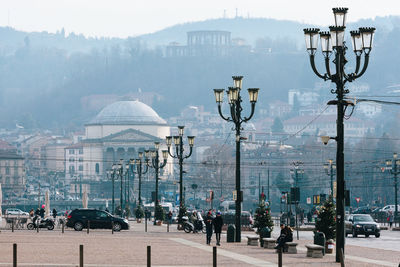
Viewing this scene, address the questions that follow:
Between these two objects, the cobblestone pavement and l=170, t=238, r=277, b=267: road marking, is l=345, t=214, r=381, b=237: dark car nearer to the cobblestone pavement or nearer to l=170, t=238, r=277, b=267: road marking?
the cobblestone pavement

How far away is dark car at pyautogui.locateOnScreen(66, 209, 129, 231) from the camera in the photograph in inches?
2731

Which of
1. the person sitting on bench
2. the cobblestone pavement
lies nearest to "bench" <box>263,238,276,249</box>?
the cobblestone pavement

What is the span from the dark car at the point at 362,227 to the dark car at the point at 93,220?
12415 millimetres

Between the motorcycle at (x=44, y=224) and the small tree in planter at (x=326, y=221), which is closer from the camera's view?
the small tree in planter at (x=326, y=221)

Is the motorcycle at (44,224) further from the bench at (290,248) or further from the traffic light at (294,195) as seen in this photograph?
the bench at (290,248)

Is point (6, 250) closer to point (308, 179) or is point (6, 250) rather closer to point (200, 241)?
point (200, 241)

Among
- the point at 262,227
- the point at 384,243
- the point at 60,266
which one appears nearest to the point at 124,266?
the point at 60,266

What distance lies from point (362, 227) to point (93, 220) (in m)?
14.9

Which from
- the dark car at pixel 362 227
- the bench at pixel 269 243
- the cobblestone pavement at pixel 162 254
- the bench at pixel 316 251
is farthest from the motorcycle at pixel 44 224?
the bench at pixel 316 251

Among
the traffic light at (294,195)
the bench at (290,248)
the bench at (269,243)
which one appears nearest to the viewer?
the bench at (290,248)

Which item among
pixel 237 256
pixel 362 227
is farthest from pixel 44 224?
pixel 237 256

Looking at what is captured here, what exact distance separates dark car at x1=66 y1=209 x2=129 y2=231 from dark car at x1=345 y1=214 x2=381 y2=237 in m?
12.4

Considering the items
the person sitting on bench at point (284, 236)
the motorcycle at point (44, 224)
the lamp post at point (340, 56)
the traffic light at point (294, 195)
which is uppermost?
the lamp post at point (340, 56)

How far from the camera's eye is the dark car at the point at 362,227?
2589 inches
